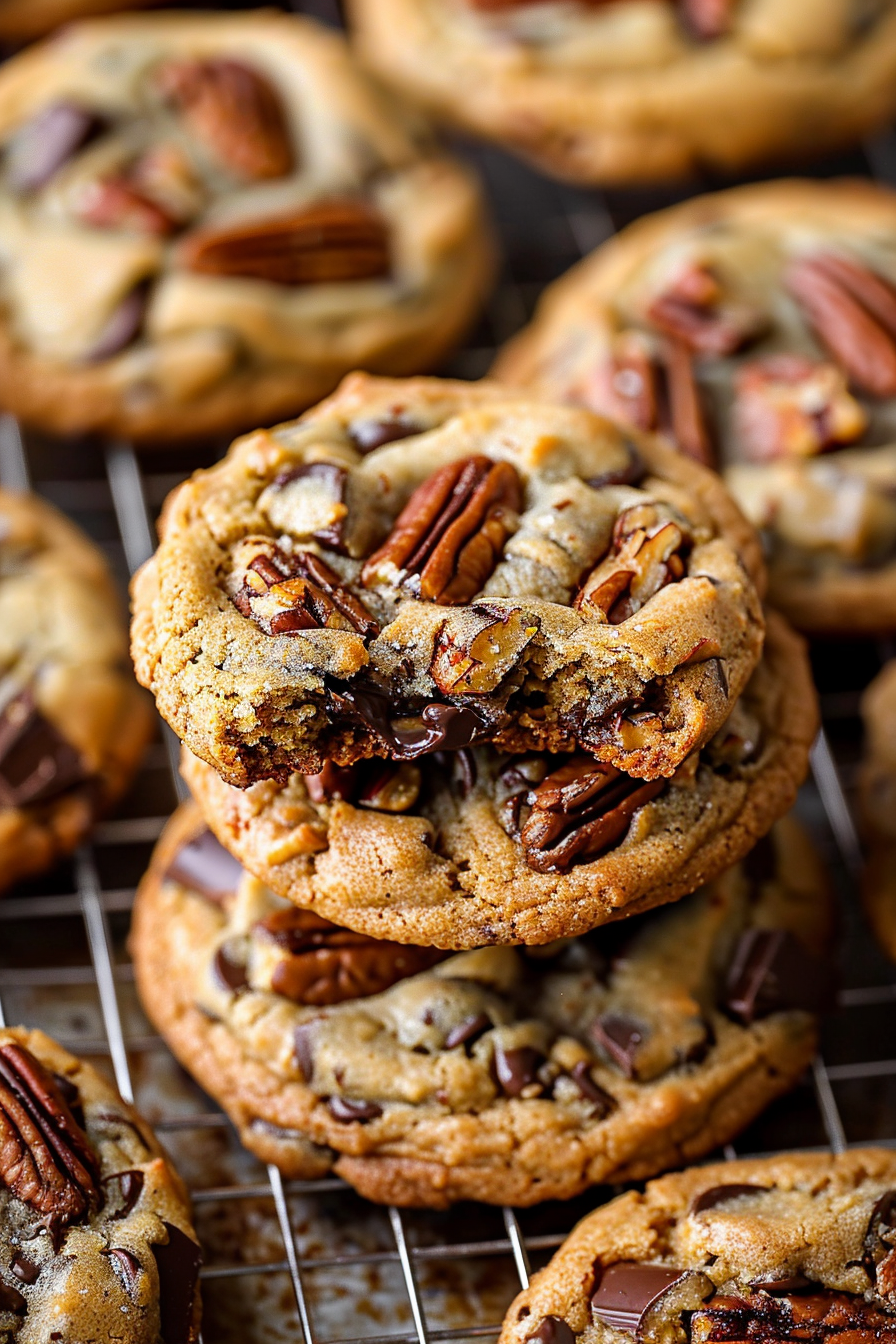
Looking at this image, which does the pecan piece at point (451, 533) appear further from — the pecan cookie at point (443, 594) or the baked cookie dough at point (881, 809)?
the baked cookie dough at point (881, 809)

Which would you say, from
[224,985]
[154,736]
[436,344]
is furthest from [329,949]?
[436,344]

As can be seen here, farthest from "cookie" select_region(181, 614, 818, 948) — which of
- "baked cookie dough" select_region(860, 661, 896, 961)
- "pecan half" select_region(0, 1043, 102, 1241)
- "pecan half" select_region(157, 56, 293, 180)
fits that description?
"pecan half" select_region(157, 56, 293, 180)

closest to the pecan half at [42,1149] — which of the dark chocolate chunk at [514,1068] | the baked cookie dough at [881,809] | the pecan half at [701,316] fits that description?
the dark chocolate chunk at [514,1068]

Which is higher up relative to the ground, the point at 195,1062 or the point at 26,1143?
the point at 26,1143

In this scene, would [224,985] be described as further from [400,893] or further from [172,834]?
[400,893]

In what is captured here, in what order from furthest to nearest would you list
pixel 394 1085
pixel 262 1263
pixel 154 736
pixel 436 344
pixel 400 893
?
1. pixel 436 344
2. pixel 154 736
3. pixel 262 1263
4. pixel 394 1085
5. pixel 400 893

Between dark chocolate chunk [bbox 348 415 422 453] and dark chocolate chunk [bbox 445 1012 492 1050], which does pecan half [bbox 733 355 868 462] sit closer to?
dark chocolate chunk [bbox 348 415 422 453]

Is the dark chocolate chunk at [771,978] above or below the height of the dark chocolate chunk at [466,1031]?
below
